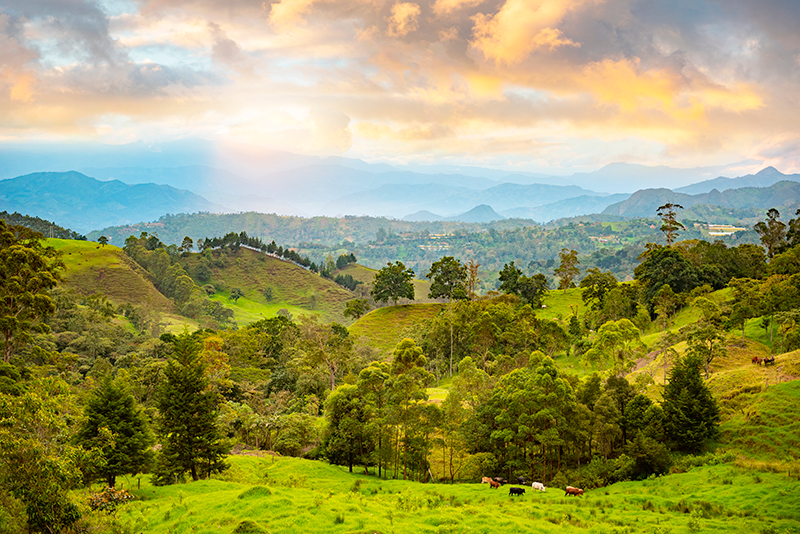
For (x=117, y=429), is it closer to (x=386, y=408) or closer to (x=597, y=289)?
(x=386, y=408)

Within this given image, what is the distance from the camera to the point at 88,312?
297 ft

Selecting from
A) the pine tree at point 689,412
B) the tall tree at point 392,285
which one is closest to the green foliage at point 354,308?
the tall tree at point 392,285

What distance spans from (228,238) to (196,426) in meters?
174

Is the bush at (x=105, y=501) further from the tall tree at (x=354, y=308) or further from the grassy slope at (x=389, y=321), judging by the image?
the tall tree at (x=354, y=308)

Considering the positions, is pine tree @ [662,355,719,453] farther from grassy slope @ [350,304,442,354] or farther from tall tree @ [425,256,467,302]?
tall tree @ [425,256,467,302]

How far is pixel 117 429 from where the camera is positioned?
25578 mm

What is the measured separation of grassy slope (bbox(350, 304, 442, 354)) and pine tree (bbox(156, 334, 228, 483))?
61.3 m

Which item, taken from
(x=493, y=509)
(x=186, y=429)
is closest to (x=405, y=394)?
(x=493, y=509)

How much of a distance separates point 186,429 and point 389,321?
7762cm

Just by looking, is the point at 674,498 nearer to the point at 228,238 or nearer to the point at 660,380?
the point at 660,380

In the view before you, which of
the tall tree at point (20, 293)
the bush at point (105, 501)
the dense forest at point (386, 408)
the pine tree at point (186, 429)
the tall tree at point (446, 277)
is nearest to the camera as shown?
the bush at point (105, 501)

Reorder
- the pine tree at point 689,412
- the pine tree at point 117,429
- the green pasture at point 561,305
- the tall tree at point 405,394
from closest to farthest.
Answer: the pine tree at point 117,429
the pine tree at point 689,412
the tall tree at point 405,394
the green pasture at point 561,305

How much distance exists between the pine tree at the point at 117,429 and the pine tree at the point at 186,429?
1.33 meters

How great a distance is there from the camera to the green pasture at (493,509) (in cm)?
1700
